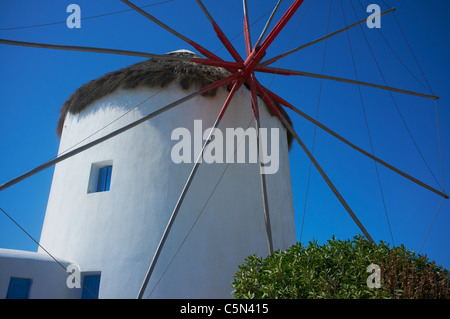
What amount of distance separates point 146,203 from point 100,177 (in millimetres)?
1531

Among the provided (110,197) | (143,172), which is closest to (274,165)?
(143,172)

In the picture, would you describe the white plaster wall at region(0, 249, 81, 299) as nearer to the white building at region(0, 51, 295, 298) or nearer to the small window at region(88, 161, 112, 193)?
the white building at region(0, 51, 295, 298)

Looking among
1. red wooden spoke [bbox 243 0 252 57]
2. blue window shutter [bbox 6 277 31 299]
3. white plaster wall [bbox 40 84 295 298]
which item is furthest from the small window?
red wooden spoke [bbox 243 0 252 57]

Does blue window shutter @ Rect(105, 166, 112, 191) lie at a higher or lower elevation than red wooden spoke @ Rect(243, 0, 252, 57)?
lower

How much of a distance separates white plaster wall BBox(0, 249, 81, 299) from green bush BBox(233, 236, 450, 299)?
3988 mm

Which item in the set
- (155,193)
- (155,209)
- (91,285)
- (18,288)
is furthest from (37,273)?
(155,193)

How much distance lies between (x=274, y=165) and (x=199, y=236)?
306cm

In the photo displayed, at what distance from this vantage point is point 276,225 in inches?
367

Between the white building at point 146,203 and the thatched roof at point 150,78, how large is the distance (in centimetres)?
2

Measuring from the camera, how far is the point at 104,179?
887 cm

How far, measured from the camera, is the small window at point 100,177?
879 centimetres

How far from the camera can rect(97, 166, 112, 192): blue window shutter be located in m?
8.80

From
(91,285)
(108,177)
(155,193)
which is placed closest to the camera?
(91,285)

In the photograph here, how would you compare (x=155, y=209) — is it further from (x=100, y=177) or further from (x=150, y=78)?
(x=150, y=78)
